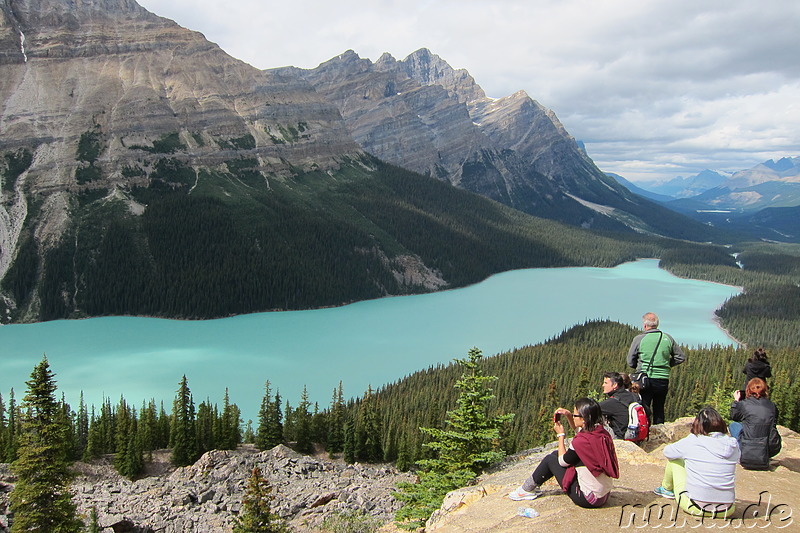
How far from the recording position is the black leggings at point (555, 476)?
12.4 m

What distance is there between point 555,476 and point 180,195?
12789 cm

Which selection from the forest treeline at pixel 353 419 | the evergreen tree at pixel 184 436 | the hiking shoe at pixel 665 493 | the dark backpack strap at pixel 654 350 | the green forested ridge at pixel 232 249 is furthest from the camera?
the green forested ridge at pixel 232 249

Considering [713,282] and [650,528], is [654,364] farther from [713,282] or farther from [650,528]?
[713,282]

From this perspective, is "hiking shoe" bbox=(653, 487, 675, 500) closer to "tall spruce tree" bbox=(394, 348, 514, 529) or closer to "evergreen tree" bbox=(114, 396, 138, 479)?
"tall spruce tree" bbox=(394, 348, 514, 529)

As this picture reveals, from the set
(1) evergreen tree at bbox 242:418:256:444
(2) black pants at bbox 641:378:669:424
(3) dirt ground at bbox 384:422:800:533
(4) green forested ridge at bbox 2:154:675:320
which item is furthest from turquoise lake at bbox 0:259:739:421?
(3) dirt ground at bbox 384:422:800:533

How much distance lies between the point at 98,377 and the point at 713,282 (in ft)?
518

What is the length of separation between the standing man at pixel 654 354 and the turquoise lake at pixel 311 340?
46456mm

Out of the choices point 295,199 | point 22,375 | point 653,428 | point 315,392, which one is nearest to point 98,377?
point 22,375

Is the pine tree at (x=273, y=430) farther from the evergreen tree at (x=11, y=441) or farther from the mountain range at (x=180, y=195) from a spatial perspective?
the mountain range at (x=180, y=195)

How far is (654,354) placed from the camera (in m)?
17.1

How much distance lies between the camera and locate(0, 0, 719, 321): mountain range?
106 m

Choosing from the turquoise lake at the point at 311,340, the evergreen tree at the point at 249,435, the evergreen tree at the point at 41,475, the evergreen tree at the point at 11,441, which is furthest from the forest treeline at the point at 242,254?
the evergreen tree at the point at 41,475

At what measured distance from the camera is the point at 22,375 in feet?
219

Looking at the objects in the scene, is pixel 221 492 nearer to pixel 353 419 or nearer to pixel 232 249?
pixel 353 419
